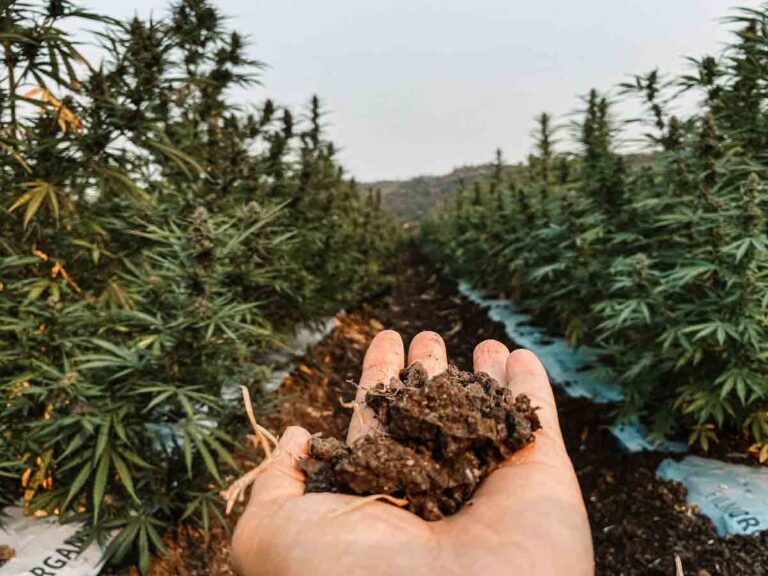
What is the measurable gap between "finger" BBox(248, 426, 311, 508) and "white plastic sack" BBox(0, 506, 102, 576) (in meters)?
1.33

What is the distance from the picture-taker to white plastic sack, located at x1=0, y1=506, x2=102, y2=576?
2.41 metres

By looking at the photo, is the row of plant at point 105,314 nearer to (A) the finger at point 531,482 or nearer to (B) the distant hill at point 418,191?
(A) the finger at point 531,482

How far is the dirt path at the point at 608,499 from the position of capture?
2602mm

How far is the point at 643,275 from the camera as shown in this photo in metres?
3.18

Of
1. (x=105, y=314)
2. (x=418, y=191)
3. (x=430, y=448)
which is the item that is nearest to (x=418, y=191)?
(x=418, y=191)

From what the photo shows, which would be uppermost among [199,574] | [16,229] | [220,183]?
[220,183]

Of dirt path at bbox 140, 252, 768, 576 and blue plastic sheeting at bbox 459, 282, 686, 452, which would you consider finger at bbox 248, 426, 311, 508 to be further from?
blue plastic sheeting at bbox 459, 282, 686, 452

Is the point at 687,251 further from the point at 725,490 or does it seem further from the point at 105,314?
the point at 105,314

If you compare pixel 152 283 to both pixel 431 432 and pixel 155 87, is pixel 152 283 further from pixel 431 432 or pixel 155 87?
pixel 431 432

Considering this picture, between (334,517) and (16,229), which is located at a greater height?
(16,229)

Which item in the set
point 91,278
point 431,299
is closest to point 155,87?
point 91,278

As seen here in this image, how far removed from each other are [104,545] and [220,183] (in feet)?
6.20

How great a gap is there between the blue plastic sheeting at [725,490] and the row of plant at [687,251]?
12 centimetres

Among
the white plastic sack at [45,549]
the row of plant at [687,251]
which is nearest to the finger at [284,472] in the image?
the white plastic sack at [45,549]
